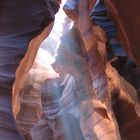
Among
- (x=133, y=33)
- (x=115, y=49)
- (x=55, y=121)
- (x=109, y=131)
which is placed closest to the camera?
(x=133, y=33)

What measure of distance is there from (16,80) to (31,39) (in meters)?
0.12

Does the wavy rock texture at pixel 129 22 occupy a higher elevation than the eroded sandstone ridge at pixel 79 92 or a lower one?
higher

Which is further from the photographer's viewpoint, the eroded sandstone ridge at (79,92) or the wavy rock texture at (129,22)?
the eroded sandstone ridge at (79,92)

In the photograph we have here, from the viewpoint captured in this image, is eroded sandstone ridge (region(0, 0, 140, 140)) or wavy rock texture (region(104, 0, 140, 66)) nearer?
wavy rock texture (region(104, 0, 140, 66))

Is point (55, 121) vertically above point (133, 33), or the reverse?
point (133, 33)

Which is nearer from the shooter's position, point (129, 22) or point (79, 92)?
point (129, 22)

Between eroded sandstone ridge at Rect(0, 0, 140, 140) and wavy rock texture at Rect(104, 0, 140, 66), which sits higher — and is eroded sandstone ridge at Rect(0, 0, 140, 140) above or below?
below

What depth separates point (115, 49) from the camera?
4.92ft

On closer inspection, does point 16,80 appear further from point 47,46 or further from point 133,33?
point 47,46

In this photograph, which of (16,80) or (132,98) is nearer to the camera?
(16,80)

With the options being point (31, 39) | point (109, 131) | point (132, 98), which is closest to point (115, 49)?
point (132, 98)

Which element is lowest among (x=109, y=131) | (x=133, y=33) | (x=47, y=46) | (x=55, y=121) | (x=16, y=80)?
(x=55, y=121)

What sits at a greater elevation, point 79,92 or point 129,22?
point 129,22

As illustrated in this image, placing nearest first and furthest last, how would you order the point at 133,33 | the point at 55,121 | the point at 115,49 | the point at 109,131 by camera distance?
1. the point at 133,33
2. the point at 109,131
3. the point at 115,49
4. the point at 55,121
